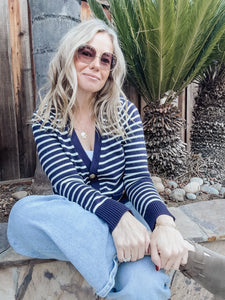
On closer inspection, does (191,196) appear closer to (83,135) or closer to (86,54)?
(83,135)

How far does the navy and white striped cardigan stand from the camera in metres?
1.24

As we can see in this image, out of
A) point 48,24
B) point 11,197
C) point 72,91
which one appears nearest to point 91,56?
point 72,91

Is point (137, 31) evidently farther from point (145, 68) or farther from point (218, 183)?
point (218, 183)

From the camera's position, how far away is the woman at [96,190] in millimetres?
1074

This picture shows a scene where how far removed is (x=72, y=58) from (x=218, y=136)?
198cm

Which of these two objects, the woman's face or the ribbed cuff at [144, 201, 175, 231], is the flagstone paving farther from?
the woman's face

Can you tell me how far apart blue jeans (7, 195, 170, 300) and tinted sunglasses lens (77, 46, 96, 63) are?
2.35ft

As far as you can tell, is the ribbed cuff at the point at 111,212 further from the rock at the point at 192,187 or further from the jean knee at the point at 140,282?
the rock at the point at 192,187

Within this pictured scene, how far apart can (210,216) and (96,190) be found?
823mm

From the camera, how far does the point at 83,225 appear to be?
42.9 inches

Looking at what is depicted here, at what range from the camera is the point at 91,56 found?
4.62ft

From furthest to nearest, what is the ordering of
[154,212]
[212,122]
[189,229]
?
[212,122], [189,229], [154,212]

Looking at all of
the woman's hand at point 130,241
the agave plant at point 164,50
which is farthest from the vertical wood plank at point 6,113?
the woman's hand at point 130,241

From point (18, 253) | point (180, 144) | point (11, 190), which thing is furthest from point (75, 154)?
point (180, 144)
